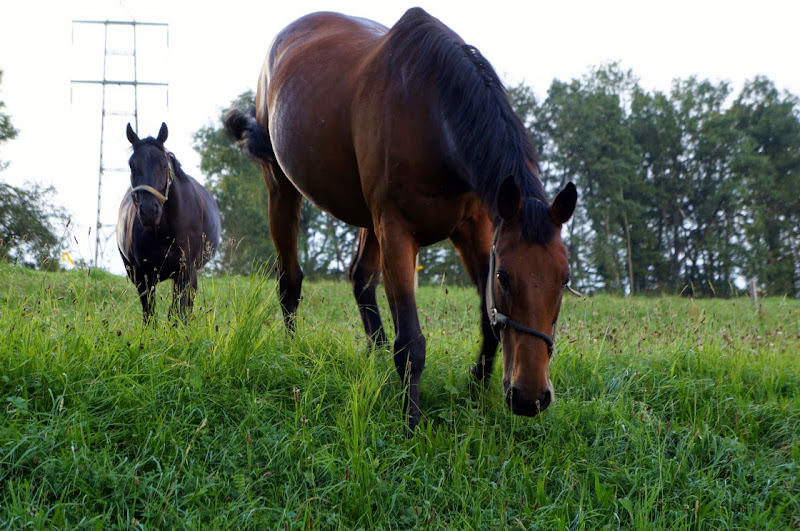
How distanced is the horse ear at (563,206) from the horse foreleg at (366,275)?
2.10m

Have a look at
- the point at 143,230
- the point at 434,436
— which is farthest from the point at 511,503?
the point at 143,230

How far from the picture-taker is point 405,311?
3.48 meters

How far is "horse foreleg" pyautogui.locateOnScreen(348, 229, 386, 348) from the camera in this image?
4785mm

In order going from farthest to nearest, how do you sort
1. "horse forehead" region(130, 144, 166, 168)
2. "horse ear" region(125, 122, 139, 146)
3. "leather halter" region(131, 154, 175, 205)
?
1. "horse ear" region(125, 122, 139, 146)
2. "horse forehead" region(130, 144, 166, 168)
3. "leather halter" region(131, 154, 175, 205)

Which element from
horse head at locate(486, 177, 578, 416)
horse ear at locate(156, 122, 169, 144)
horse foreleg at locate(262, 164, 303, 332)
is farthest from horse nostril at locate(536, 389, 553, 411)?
horse ear at locate(156, 122, 169, 144)

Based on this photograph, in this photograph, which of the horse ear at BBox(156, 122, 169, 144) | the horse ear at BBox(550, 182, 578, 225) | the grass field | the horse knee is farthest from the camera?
the horse ear at BBox(156, 122, 169, 144)

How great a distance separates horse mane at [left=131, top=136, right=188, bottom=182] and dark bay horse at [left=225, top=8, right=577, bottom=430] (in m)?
1.84

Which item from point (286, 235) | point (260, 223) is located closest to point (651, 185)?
point (260, 223)

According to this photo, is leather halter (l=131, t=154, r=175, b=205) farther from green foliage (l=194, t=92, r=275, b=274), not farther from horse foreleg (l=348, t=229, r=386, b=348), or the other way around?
green foliage (l=194, t=92, r=275, b=274)

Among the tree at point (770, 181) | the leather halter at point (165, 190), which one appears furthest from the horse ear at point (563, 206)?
the tree at point (770, 181)

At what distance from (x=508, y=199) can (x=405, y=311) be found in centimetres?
91

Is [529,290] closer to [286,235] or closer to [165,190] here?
[286,235]

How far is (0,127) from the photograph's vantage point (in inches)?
1174

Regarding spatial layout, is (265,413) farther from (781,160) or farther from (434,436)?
(781,160)
